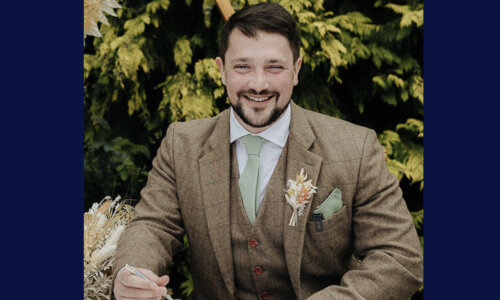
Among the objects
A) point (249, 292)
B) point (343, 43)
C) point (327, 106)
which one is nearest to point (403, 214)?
point (249, 292)

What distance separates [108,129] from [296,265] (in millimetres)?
1670

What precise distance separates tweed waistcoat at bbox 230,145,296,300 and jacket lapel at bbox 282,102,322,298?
4cm

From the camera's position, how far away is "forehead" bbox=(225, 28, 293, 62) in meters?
1.86

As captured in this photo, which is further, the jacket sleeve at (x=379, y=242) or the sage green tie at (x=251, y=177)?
the sage green tie at (x=251, y=177)

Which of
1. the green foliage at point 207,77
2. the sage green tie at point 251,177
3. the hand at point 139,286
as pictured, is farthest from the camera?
the green foliage at point 207,77

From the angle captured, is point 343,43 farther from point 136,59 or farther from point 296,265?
point 296,265

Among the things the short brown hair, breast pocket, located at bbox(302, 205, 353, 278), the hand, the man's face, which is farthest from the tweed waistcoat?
the short brown hair

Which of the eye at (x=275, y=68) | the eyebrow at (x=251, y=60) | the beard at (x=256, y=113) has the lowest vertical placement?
the beard at (x=256, y=113)

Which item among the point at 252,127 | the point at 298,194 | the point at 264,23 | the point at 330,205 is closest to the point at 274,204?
the point at 298,194

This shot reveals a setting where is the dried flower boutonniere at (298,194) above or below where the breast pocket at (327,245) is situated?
above

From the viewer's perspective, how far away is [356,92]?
295 centimetres

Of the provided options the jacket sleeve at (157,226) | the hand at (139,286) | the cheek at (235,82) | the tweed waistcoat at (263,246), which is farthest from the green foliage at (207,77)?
the hand at (139,286)

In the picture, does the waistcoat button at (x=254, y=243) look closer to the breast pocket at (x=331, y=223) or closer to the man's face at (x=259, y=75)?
the breast pocket at (x=331, y=223)

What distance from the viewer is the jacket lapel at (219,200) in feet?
6.27
